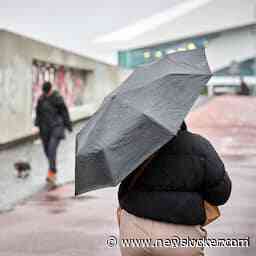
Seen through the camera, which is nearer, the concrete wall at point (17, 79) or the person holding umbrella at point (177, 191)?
the person holding umbrella at point (177, 191)

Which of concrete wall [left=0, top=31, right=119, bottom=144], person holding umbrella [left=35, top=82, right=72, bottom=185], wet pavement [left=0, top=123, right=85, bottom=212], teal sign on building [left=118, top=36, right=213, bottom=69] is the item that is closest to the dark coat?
person holding umbrella [left=35, top=82, right=72, bottom=185]

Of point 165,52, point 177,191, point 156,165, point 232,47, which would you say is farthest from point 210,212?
point 232,47

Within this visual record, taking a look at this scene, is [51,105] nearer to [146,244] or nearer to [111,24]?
[146,244]

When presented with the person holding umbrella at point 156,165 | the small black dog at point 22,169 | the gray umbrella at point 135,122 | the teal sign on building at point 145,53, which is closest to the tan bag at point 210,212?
the person holding umbrella at point 156,165

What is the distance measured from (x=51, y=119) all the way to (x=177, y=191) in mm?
5791

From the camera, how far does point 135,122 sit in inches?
109

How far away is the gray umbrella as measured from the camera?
2.72 meters

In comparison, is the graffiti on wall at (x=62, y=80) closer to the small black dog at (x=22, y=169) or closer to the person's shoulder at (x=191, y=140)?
the small black dog at (x=22, y=169)

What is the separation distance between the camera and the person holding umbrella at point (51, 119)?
27.5 feet

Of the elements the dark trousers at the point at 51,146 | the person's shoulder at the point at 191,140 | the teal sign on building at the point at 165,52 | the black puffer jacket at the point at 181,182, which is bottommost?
the teal sign on building at the point at 165,52

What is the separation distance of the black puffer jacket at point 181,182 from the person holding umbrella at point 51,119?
18.6 ft

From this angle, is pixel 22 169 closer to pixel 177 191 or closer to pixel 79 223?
pixel 79 223

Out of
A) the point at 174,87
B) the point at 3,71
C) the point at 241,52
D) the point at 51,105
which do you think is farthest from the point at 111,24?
the point at 174,87

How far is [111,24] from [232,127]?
36405mm
